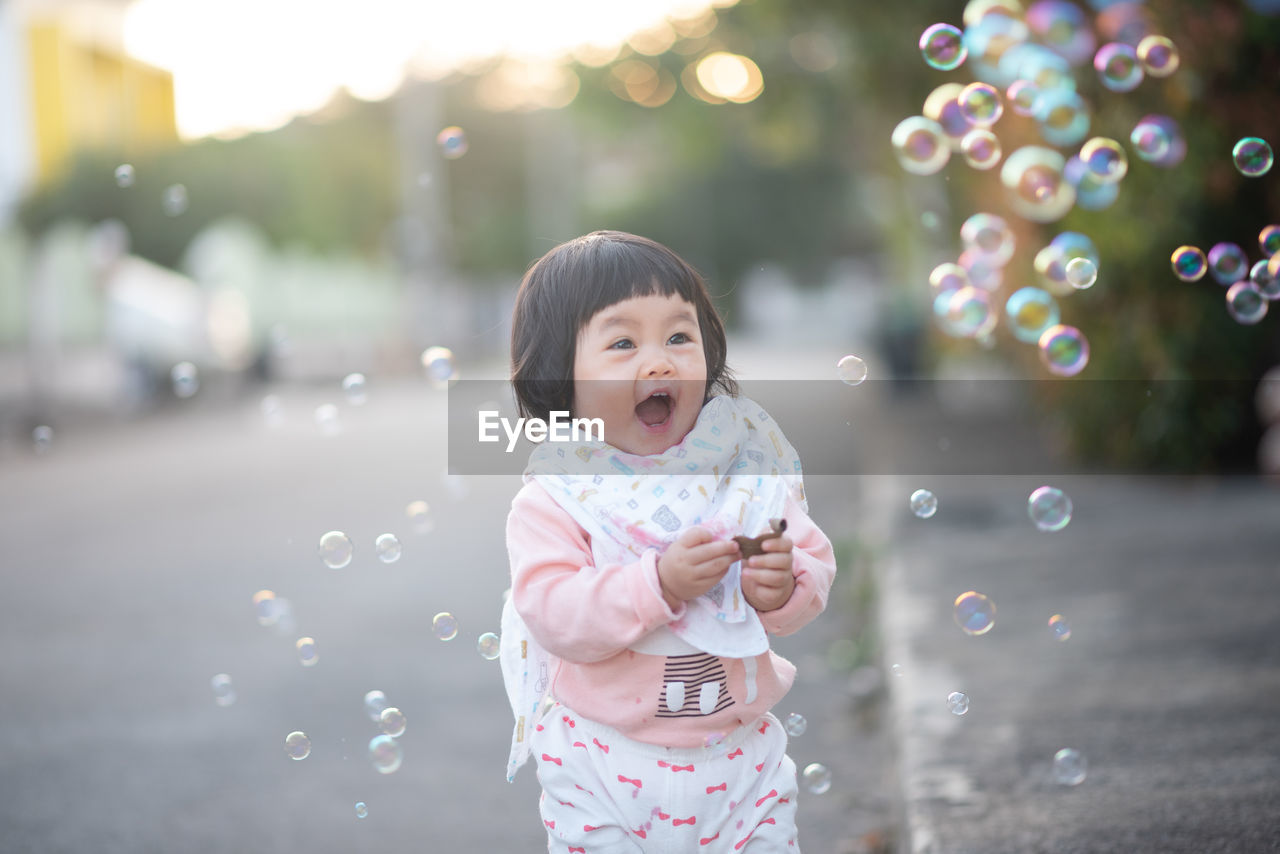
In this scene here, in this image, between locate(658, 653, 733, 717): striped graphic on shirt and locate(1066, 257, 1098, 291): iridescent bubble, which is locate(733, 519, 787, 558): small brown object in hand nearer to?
locate(658, 653, 733, 717): striped graphic on shirt

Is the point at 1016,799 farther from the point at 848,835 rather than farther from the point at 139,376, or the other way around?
the point at 139,376

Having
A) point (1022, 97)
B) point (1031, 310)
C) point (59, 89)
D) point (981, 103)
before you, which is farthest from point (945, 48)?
point (59, 89)

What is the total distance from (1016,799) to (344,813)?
5.80ft

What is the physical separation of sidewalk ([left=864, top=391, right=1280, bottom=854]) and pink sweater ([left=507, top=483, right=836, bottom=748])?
0.95 metres

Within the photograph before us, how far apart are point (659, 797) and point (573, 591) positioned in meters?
0.34

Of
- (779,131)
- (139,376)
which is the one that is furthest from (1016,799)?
(139,376)

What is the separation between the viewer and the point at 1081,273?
3.58 m

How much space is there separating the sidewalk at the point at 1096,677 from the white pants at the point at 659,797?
33.6 inches

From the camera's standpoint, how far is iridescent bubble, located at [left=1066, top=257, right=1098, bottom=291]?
3545 mm

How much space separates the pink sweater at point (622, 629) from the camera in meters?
1.95

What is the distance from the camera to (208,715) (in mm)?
4672

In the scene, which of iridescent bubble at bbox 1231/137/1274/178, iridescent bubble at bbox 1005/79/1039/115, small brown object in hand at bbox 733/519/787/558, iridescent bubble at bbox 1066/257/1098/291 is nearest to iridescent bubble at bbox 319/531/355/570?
small brown object in hand at bbox 733/519/787/558

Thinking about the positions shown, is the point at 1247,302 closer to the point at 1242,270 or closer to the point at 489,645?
the point at 1242,270

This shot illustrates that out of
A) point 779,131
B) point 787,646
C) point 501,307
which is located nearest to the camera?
point 787,646
